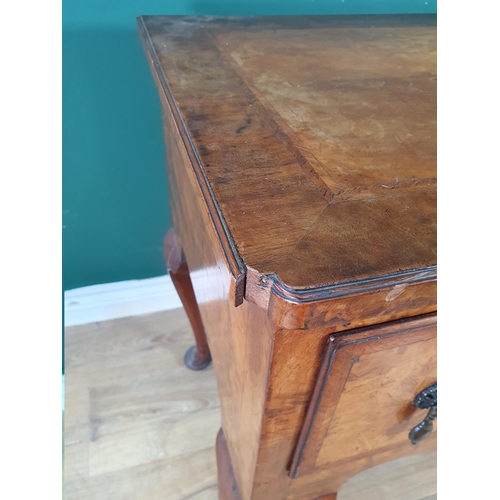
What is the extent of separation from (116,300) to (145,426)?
11.9 inches

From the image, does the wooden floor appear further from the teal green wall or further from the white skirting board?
the teal green wall

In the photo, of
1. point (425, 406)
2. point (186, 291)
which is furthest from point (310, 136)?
point (186, 291)

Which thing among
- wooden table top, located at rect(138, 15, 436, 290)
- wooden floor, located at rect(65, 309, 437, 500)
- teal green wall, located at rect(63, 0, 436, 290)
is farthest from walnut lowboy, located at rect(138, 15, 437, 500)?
wooden floor, located at rect(65, 309, 437, 500)

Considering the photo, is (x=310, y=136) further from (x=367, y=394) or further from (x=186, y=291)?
(x=186, y=291)

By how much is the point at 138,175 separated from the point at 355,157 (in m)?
0.61

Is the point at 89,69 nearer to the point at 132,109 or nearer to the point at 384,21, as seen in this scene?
the point at 132,109

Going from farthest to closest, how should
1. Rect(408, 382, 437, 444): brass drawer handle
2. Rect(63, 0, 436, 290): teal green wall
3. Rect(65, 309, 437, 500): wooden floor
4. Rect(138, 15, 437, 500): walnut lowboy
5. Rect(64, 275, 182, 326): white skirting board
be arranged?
Rect(64, 275, 182, 326): white skirting board < Rect(65, 309, 437, 500): wooden floor < Rect(63, 0, 436, 290): teal green wall < Rect(408, 382, 437, 444): brass drawer handle < Rect(138, 15, 437, 500): walnut lowboy

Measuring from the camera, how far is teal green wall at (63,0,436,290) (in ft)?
2.40

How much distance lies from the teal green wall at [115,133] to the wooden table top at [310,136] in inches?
4.5

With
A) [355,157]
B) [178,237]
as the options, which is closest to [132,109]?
[178,237]

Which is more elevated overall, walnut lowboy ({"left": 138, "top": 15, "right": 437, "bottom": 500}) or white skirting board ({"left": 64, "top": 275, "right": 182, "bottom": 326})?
walnut lowboy ({"left": 138, "top": 15, "right": 437, "bottom": 500})

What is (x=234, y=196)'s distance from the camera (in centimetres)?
34

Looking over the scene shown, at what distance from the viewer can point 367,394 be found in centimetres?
41

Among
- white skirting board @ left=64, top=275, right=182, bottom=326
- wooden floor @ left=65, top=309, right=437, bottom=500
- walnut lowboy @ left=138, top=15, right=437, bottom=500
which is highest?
walnut lowboy @ left=138, top=15, right=437, bottom=500
